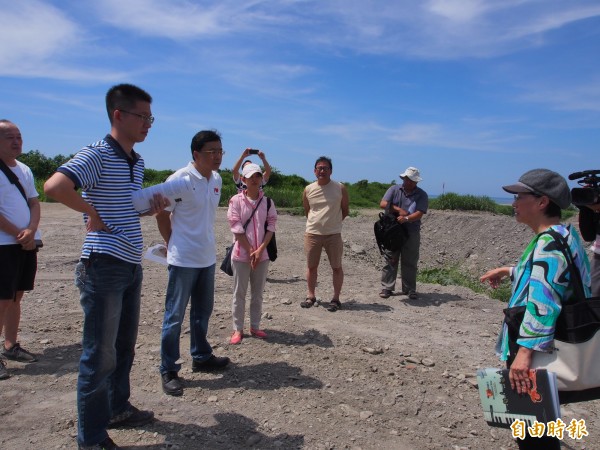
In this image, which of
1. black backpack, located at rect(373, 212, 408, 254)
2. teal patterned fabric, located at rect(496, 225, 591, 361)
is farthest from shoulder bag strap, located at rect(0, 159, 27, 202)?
black backpack, located at rect(373, 212, 408, 254)

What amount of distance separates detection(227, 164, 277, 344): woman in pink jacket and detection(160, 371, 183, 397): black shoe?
3.57ft

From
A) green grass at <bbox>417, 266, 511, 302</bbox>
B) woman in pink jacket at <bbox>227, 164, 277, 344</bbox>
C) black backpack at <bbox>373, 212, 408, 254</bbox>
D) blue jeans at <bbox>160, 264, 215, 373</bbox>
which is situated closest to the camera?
blue jeans at <bbox>160, 264, 215, 373</bbox>

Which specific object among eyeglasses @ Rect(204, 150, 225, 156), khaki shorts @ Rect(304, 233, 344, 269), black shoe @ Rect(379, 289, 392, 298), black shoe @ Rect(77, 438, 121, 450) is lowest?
black shoe @ Rect(77, 438, 121, 450)

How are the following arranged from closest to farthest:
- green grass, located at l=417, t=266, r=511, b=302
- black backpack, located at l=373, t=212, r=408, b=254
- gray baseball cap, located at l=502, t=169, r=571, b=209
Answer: gray baseball cap, located at l=502, t=169, r=571, b=209, black backpack, located at l=373, t=212, r=408, b=254, green grass, located at l=417, t=266, r=511, b=302

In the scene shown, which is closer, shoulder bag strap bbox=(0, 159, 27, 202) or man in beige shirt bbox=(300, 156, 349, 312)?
shoulder bag strap bbox=(0, 159, 27, 202)

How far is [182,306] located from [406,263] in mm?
4378

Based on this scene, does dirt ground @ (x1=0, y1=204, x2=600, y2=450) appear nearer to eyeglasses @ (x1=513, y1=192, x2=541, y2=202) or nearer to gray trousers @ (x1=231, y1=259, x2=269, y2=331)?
gray trousers @ (x1=231, y1=259, x2=269, y2=331)

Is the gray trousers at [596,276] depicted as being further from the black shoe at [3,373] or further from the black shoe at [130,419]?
the black shoe at [3,373]

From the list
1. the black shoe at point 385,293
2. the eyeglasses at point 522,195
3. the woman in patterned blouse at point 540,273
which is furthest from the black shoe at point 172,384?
the black shoe at point 385,293

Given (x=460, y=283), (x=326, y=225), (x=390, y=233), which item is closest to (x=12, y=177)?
(x=326, y=225)

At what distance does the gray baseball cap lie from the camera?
8.11ft

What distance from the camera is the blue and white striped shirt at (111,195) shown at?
282 centimetres

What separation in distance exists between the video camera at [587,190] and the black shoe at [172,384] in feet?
11.3

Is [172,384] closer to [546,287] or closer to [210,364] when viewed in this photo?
[210,364]
